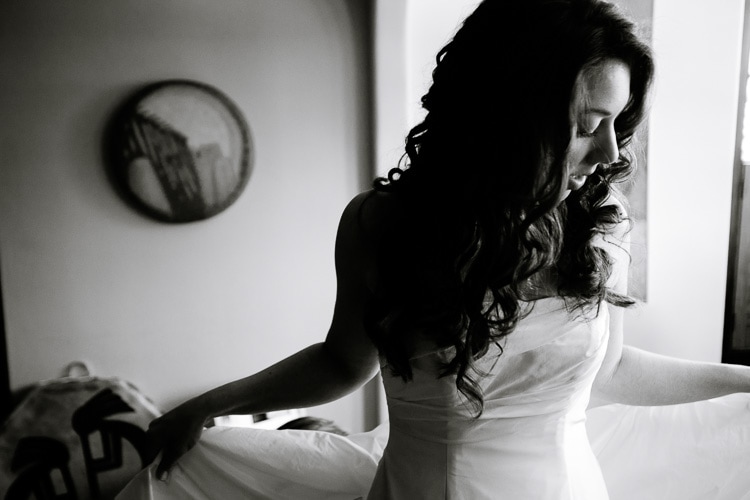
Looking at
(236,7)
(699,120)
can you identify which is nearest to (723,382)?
(699,120)

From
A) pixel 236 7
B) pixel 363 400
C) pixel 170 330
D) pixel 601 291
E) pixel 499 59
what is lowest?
pixel 363 400

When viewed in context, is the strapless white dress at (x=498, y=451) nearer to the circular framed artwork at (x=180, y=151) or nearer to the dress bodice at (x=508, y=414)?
the dress bodice at (x=508, y=414)

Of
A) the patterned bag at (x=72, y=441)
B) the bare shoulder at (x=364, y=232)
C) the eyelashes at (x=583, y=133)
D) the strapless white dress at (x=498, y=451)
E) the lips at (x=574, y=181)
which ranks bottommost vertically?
the patterned bag at (x=72, y=441)

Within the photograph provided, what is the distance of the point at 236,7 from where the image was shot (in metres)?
2.28

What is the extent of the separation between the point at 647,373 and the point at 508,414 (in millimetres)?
334

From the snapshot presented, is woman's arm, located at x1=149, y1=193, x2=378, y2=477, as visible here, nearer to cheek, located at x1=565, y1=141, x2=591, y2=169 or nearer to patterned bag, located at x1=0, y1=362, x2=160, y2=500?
cheek, located at x1=565, y1=141, x2=591, y2=169

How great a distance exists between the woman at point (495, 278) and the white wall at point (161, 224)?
1.51 meters

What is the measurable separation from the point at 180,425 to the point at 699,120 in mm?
2010

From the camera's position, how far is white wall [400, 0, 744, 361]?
6.43 feet

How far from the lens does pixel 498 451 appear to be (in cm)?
84

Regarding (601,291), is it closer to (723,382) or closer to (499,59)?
(723,382)

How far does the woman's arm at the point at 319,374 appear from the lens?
864mm

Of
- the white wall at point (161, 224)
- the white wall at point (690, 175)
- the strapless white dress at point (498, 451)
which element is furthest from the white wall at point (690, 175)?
the white wall at point (161, 224)

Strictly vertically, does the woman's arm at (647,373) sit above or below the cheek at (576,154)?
below
